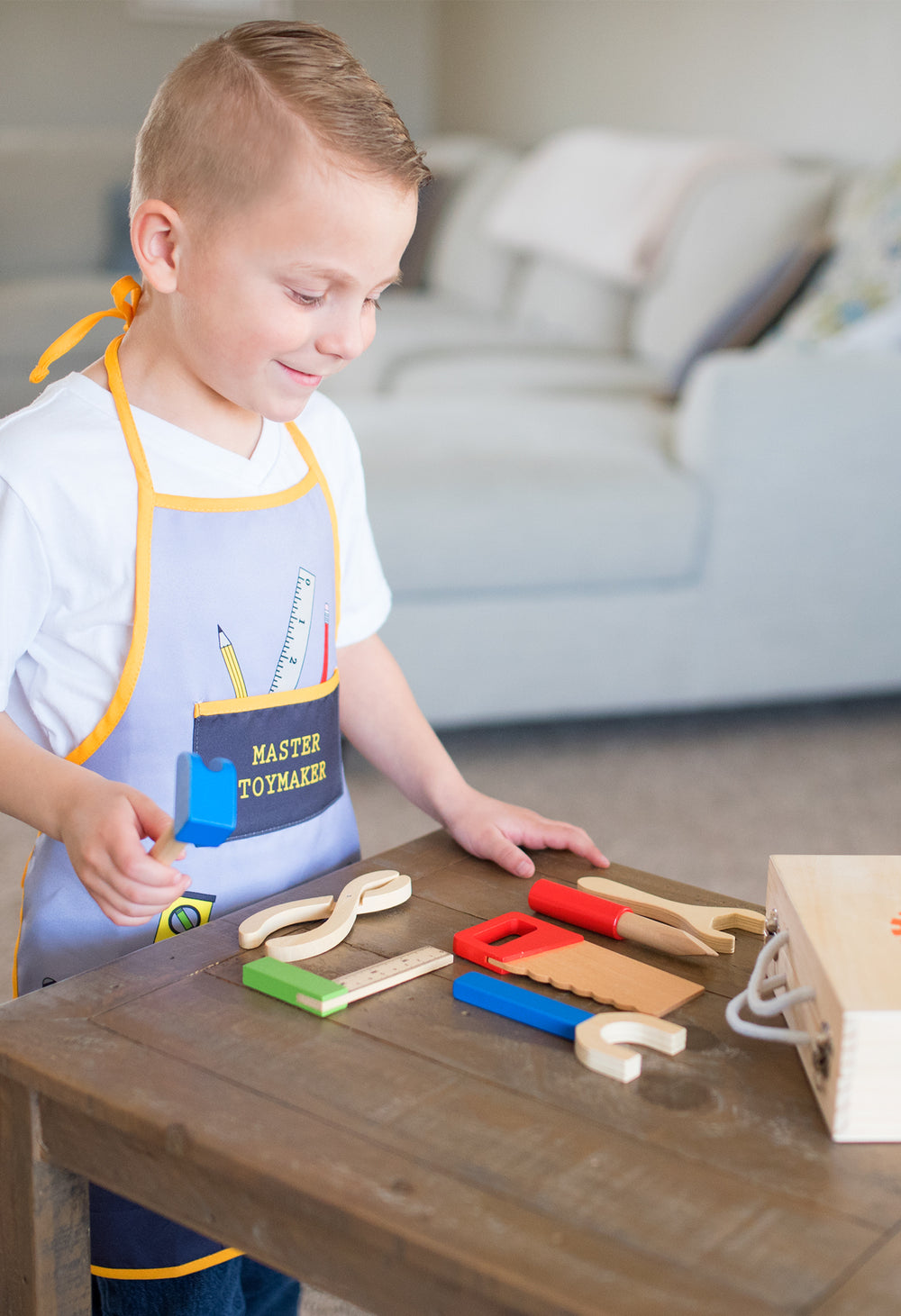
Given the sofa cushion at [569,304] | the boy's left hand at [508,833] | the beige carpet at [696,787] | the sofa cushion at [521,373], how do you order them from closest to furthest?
the boy's left hand at [508,833] → the beige carpet at [696,787] → the sofa cushion at [521,373] → the sofa cushion at [569,304]

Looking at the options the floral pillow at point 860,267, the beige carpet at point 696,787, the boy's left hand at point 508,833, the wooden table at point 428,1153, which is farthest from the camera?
the floral pillow at point 860,267

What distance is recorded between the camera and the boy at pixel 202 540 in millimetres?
647

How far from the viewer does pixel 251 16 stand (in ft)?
7.36

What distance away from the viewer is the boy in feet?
2.12

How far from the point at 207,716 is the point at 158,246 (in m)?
0.24

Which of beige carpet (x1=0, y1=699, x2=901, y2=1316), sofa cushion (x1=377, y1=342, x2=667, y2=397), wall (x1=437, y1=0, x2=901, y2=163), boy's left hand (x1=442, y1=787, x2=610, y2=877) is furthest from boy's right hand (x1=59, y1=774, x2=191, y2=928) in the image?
wall (x1=437, y1=0, x2=901, y2=163)

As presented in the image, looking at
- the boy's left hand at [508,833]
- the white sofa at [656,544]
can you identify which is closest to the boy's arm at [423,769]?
the boy's left hand at [508,833]

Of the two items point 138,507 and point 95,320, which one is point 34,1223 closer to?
point 138,507

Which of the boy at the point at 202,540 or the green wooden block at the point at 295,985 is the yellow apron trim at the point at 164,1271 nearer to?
the boy at the point at 202,540

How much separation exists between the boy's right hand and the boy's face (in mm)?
228

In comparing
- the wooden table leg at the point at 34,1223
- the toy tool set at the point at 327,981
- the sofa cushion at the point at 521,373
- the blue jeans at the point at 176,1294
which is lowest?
the blue jeans at the point at 176,1294

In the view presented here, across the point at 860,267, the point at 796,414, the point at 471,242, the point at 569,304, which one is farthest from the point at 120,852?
the point at 471,242

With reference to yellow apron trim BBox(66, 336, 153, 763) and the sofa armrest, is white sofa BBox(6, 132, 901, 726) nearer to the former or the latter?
the sofa armrest

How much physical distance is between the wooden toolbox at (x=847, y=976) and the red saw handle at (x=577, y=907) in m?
0.08
